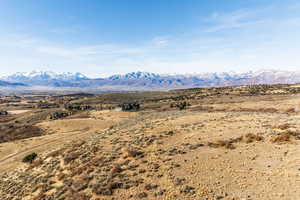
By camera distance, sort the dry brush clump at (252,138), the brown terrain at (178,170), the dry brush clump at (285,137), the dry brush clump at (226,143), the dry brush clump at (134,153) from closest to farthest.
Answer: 1. the brown terrain at (178,170)
2. the dry brush clump at (285,137)
3. the dry brush clump at (226,143)
4. the dry brush clump at (134,153)
5. the dry brush clump at (252,138)

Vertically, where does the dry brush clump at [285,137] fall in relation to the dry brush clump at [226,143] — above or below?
above

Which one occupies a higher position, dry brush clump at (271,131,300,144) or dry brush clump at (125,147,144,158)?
dry brush clump at (271,131,300,144)

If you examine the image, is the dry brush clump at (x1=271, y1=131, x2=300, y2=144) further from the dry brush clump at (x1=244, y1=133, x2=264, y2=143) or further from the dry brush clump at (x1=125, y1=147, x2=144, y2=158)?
the dry brush clump at (x1=125, y1=147, x2=144, y2=158)

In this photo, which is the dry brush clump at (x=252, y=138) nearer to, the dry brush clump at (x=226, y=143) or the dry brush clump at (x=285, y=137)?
the dry brush clump at (x=226, y=143)

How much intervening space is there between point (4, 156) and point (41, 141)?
275 inches

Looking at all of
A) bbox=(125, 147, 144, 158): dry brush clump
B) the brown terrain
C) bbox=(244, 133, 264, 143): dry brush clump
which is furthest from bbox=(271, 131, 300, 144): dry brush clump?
bbox=(125, 147, 144, 158): dry brush clump

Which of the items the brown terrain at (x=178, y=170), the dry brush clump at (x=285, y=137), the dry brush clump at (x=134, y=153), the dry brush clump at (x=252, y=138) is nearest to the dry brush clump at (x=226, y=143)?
the brown terrain at (x=178, y=170)

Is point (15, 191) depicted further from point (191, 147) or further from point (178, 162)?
A: point (191, 147)

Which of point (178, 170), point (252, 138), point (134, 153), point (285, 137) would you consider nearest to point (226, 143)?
point (252, 138)

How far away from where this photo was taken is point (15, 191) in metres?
15.9

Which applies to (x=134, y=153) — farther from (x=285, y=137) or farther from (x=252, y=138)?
(x=285, y=137)

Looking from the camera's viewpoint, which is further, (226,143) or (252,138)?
(252,138)

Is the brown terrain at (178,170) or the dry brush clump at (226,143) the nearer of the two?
the brown terrain at (178,170)

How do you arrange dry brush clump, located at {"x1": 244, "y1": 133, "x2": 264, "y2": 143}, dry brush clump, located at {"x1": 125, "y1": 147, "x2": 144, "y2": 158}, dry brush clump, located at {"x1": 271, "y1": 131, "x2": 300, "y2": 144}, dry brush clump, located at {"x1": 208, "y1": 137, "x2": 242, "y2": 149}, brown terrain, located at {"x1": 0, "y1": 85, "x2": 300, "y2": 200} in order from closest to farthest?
brown terrain, located at {"x1": 0, "y1": 85, "x2": 300, "y2": 200} < dry brush clump, located at {"x1": 271, "y1": 131, "x2": 300, "y2": 144} < dry brush clump, located at {"x1": 208, "y1": 137, "x2": 242, "y2": 149} < dry brush clump, located at {"x1": 125, "y1": 147, "x2": 144, "y2": 158} < dry brush clump, located at {"x1": 244, "y1": 133, "x2": 264, "y2": 143}
